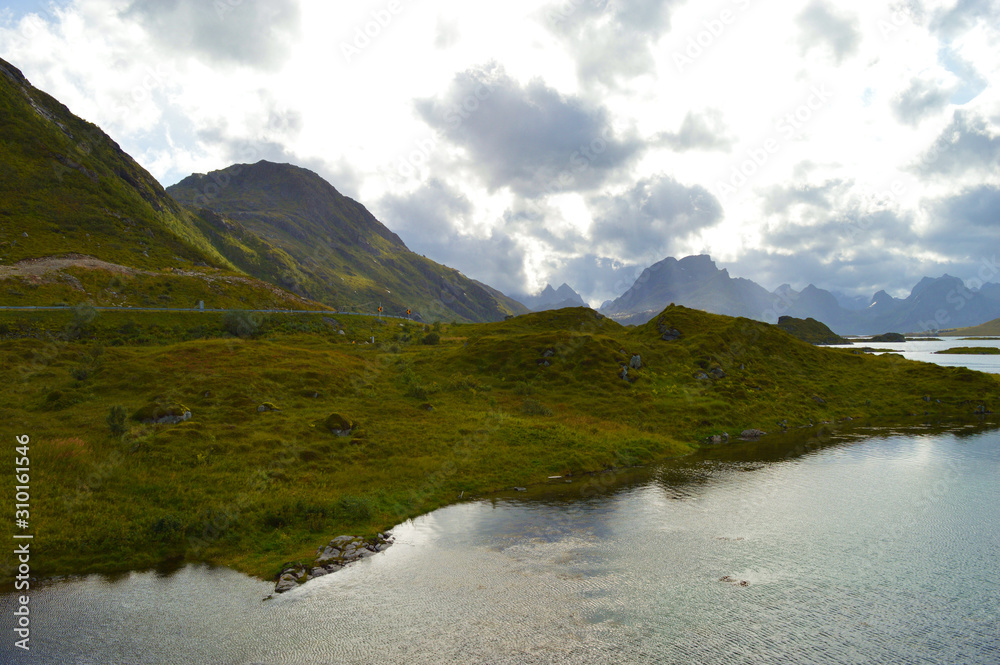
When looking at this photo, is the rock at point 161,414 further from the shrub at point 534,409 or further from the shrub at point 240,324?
the shrub at point 240,324

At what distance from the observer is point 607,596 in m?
24.3

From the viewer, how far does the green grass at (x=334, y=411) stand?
3278 centimetres

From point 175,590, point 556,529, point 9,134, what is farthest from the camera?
point 9,134

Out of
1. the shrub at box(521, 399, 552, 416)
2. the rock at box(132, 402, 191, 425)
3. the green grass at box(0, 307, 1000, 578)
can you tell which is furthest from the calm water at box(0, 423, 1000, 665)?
the shrub at box(521, 399, 552, 416)

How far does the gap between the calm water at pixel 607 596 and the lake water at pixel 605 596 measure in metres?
0.10

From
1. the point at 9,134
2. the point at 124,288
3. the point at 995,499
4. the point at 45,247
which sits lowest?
the point at 995,499

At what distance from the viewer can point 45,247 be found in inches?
5054

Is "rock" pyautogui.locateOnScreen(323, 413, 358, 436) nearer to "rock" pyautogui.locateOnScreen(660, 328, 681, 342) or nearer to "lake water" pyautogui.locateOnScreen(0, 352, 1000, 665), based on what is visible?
"lake water" pyautogui.locateOnScreen(0, 352, 1000, 665)

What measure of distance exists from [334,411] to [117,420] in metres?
21.4

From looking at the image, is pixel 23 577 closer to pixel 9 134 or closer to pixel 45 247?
pixel 45 247

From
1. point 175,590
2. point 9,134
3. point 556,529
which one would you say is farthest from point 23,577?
point 9,134

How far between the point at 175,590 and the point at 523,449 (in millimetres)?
34235

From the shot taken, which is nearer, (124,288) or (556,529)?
(556,529)

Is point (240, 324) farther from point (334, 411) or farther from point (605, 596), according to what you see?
point (605, 596)
